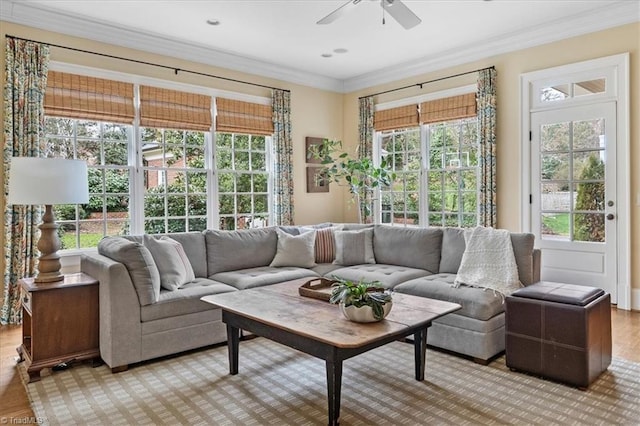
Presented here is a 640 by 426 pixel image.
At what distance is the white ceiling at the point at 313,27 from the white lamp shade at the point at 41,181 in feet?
6.23

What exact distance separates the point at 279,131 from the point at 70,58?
260 cm

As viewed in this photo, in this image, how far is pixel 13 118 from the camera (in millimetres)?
4062

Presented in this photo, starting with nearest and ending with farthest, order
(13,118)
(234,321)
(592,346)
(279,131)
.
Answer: (592,346) < (234,321) < (13,118) < (279,131)

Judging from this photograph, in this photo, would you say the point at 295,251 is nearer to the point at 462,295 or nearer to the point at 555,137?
the point at 462,295

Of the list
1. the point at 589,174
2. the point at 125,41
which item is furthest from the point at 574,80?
the point at 125,41

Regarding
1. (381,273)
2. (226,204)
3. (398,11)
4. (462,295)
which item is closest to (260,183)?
(226,204)

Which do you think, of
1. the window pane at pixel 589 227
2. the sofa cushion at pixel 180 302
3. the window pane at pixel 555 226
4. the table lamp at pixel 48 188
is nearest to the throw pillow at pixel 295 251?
the sofa cushion at pixel 180 302

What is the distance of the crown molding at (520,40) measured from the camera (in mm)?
4279

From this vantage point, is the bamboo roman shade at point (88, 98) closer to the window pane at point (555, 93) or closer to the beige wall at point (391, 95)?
the beige wall at point (391, 95)

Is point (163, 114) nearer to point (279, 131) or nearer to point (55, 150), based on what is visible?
point (55, 150)

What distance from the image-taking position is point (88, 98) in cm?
450

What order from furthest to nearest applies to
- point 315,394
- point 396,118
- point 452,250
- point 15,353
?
point 396,118, point 452,250, point 15,353, point 315,394

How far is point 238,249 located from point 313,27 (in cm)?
248

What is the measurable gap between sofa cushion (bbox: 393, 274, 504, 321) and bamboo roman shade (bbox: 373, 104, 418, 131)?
297 cm
